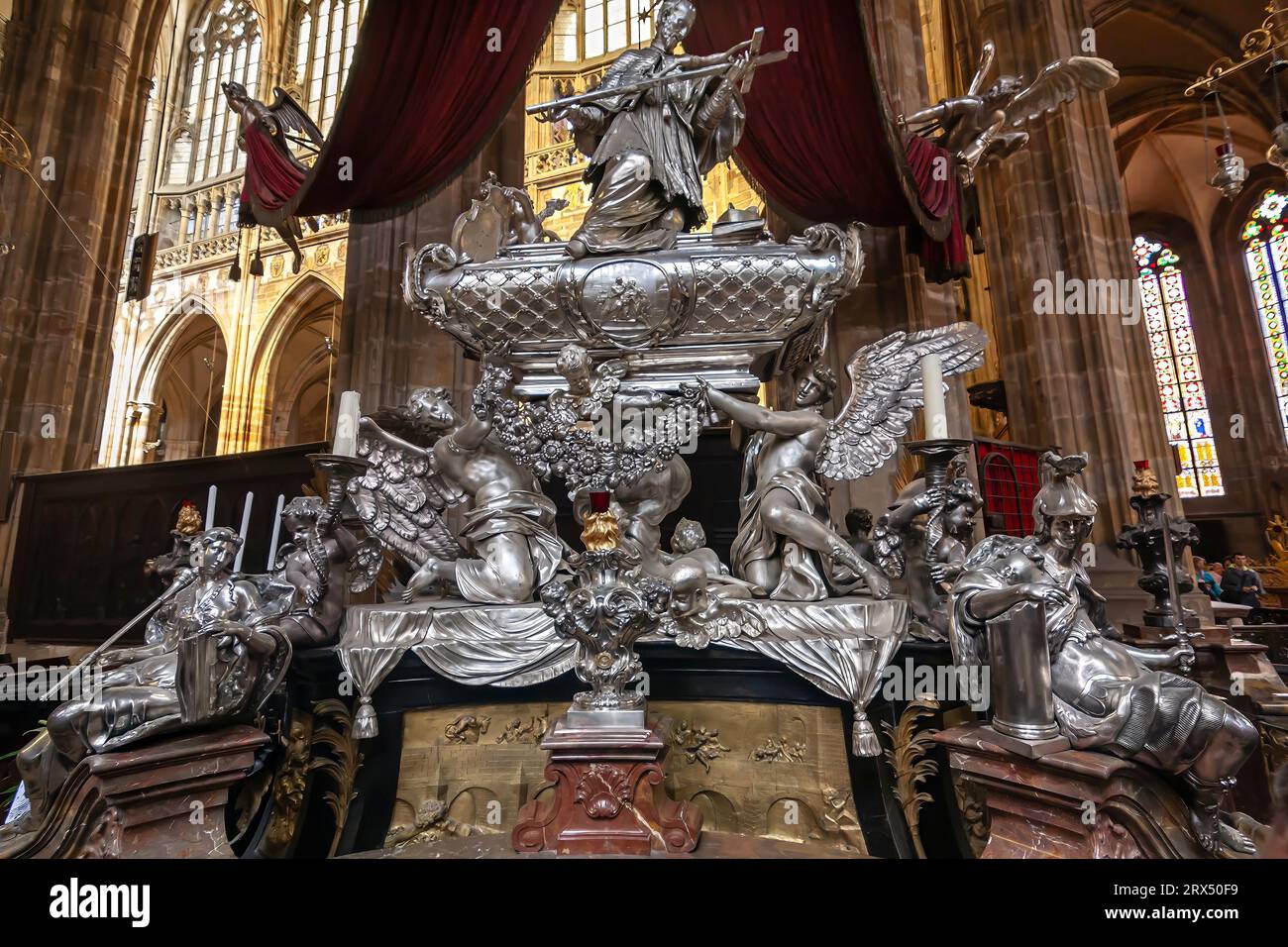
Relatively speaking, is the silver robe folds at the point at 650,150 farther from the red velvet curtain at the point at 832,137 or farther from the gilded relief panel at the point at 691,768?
the gilded relief panel at the point at 691,768

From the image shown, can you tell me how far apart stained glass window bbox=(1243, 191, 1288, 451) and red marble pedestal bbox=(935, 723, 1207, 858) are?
1594cm

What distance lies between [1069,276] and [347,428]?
5.97 metres

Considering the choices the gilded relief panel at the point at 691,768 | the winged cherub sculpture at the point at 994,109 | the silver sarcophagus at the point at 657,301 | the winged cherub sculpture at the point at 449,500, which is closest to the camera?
the gilded relief panel at the point at 691,768

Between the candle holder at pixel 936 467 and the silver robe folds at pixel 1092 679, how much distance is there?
313 mm

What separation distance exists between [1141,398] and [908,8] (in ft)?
11.7

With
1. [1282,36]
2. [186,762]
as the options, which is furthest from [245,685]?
[1282,36]

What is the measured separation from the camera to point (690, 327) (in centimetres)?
285

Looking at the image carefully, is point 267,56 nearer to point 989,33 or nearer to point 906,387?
point 989,33

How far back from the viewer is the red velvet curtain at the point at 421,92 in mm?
4117

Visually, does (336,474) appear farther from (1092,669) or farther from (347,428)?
(1092,669)

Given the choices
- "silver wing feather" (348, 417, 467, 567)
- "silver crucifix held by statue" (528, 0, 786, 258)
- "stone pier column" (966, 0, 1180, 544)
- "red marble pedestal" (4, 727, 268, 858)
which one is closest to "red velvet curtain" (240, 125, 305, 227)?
"silver crucifix held by statue" (528, 0, 786, 258)

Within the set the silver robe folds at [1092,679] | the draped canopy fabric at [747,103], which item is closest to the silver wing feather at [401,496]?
the silver robe folds at [1092,679]

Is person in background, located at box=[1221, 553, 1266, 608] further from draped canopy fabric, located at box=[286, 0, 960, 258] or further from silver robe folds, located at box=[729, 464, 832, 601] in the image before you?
silver robe folds, located at box=[729, 464, 832, 601]
